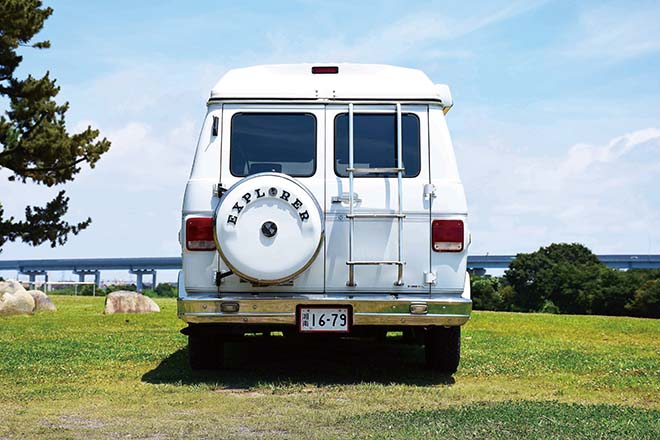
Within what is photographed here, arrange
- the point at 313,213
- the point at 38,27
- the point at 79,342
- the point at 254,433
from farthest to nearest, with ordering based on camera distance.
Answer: the point at 38,27 < the point at 79,342 < the point at 313,213 < the point at 254,433

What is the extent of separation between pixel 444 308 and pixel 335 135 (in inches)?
80.6

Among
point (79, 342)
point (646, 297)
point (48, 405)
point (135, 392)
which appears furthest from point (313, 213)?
point (646, 297)

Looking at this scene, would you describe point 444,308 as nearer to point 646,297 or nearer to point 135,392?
point 135,392

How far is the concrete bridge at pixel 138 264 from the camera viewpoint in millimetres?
90375

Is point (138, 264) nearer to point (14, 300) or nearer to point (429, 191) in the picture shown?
point (14, 300)

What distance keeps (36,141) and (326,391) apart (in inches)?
952

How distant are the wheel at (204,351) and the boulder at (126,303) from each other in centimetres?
1511

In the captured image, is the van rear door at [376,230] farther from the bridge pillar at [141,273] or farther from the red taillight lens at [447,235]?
the bridge pillar at [141,273]

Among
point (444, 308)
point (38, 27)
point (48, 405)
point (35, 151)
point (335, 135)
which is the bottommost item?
point (48, 405)

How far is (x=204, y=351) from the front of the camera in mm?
9633

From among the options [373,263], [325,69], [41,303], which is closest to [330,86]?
[325,69]

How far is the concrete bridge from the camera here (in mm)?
90375

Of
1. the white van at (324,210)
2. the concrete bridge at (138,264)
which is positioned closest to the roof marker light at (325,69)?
the white van at (324,210)

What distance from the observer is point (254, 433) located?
20.4 feet
